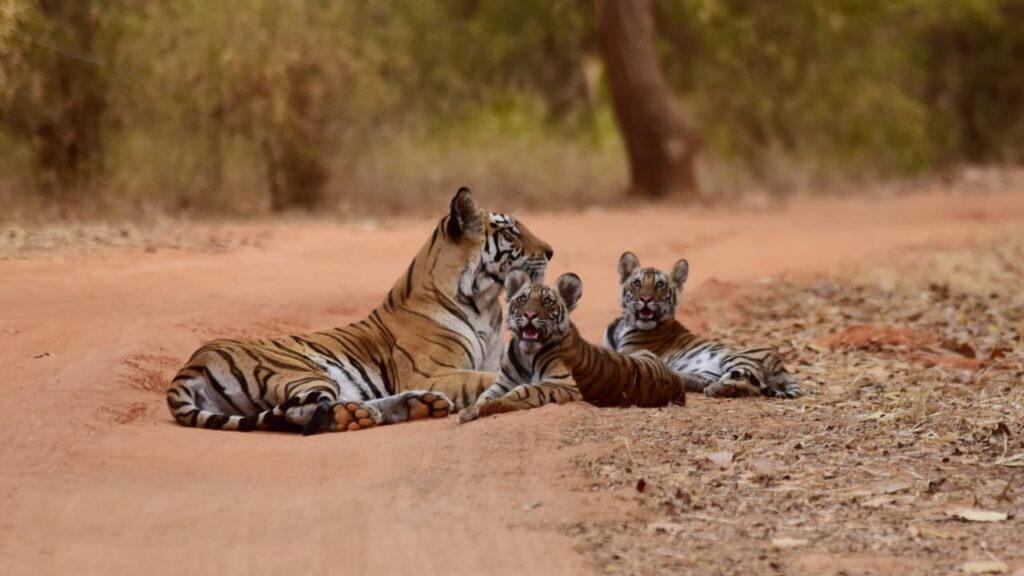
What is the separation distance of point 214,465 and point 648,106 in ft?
52.7

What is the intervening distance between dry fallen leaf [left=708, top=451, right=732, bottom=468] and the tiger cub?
1.67 meters

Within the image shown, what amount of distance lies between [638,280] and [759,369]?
0.82 meters

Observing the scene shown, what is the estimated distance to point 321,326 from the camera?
10797mm

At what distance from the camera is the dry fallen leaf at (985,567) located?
5391 millimetres

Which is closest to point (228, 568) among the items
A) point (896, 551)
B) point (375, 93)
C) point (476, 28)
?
point (896, 551)

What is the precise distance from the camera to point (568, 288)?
8094 millimetres

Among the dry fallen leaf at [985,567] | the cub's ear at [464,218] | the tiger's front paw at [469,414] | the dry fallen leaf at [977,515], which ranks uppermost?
the cub's ear at [464,218]

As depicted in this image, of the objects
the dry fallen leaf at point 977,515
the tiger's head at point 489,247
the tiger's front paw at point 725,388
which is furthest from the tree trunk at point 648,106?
the dry fallen leaf at point 977,515

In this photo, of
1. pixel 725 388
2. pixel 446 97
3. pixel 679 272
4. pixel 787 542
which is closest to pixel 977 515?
pixel 787 542

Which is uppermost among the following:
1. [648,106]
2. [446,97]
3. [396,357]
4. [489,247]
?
[446,97]

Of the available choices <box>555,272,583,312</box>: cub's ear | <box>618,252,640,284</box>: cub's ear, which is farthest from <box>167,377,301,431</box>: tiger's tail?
<box>618,252,640,284</box>: cub's ear

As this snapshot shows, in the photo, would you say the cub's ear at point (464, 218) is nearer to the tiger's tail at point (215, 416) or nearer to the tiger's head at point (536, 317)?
the tiger's head at point (536, 317)

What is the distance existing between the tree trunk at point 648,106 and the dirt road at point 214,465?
995 centimetres

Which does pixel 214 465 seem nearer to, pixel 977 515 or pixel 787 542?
pixel 787 542
